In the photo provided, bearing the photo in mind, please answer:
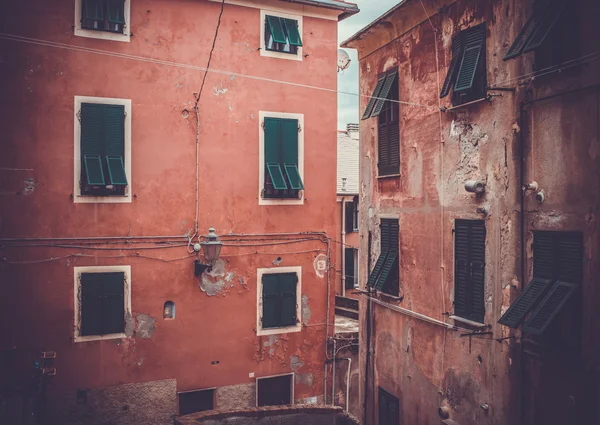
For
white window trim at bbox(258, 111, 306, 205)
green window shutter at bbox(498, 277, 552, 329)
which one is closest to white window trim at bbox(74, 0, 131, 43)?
white window trim at bbox(258, 111, 306, 205)

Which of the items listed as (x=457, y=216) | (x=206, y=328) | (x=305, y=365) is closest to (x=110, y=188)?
(x=206, y=328)

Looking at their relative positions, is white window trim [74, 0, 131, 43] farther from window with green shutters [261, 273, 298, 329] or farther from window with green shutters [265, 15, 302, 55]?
window with green shutters [261, 273, 298, 329]

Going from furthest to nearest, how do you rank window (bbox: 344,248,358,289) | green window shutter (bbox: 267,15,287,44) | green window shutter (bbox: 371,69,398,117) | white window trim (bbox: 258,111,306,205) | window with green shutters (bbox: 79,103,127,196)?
window (bbox: 344,248,358,289)
white window trim (bbox: 258,111,306,205)
green window shutter (bbox: 267,15,287,44)
window with green shutters (bbox: 79,103,127,196)
green window shutter (bbox: 371,69,398,117)

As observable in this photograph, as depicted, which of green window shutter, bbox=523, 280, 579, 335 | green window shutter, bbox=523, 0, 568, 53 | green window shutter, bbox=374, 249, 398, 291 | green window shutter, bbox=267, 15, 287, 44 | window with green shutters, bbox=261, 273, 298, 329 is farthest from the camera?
window with green shutters, bbox=261, 273, 298, 329

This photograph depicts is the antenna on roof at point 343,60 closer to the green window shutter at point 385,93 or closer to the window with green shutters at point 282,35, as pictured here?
the window with green shutters at point 282,35

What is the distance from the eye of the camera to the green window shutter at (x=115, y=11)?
43.0 ft

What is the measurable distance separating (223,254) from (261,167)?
254 centimetres

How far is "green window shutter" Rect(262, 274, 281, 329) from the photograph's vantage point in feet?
48.6

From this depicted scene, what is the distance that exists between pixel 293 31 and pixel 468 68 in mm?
7155

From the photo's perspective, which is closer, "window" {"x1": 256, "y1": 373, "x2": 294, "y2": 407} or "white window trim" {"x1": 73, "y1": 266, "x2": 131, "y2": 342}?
"white window trim" {"x1": 73, "y1": 266, "x2": 131, "y2": 342}

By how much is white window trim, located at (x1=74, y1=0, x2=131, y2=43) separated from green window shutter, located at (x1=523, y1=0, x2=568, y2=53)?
32.2 ft

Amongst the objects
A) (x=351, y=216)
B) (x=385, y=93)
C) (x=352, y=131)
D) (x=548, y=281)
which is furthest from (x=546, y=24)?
(x=352, y=131)

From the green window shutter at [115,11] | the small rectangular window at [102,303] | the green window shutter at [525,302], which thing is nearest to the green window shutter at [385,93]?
the green window shutter at [525,302]

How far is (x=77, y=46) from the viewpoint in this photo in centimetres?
1301
